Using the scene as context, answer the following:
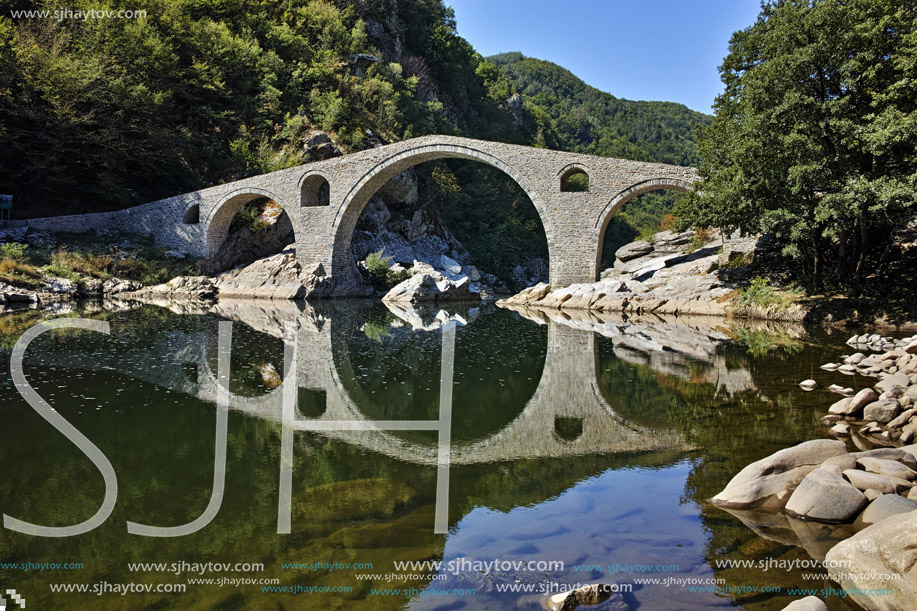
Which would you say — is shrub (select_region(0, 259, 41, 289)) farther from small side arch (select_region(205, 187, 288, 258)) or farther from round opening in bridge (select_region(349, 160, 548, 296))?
round opening in bridge (select_region(349, 160, 548, 296))

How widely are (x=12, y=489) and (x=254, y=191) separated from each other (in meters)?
21.1

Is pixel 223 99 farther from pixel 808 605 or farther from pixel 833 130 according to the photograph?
pixel 808 605

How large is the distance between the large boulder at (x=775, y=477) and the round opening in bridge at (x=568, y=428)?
1.57 meters

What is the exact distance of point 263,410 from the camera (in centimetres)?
579

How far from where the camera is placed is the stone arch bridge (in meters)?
19.2

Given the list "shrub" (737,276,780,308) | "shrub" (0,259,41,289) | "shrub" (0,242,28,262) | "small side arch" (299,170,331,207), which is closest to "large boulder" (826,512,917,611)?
"shrub" (737,276,780,308)

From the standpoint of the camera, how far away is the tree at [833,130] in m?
10.2

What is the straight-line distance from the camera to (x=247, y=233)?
79.9 feet

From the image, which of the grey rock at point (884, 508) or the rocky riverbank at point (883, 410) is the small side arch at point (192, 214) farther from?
the grey rock at point (884, 508)

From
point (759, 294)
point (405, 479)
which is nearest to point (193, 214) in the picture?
point (759, 294)

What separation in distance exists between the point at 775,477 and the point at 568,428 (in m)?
2.00

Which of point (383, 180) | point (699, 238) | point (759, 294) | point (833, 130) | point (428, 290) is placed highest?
point (383, 180)

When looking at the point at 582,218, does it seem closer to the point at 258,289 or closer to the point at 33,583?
the point at 258,289

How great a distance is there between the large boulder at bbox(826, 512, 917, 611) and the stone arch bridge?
1688 cm
